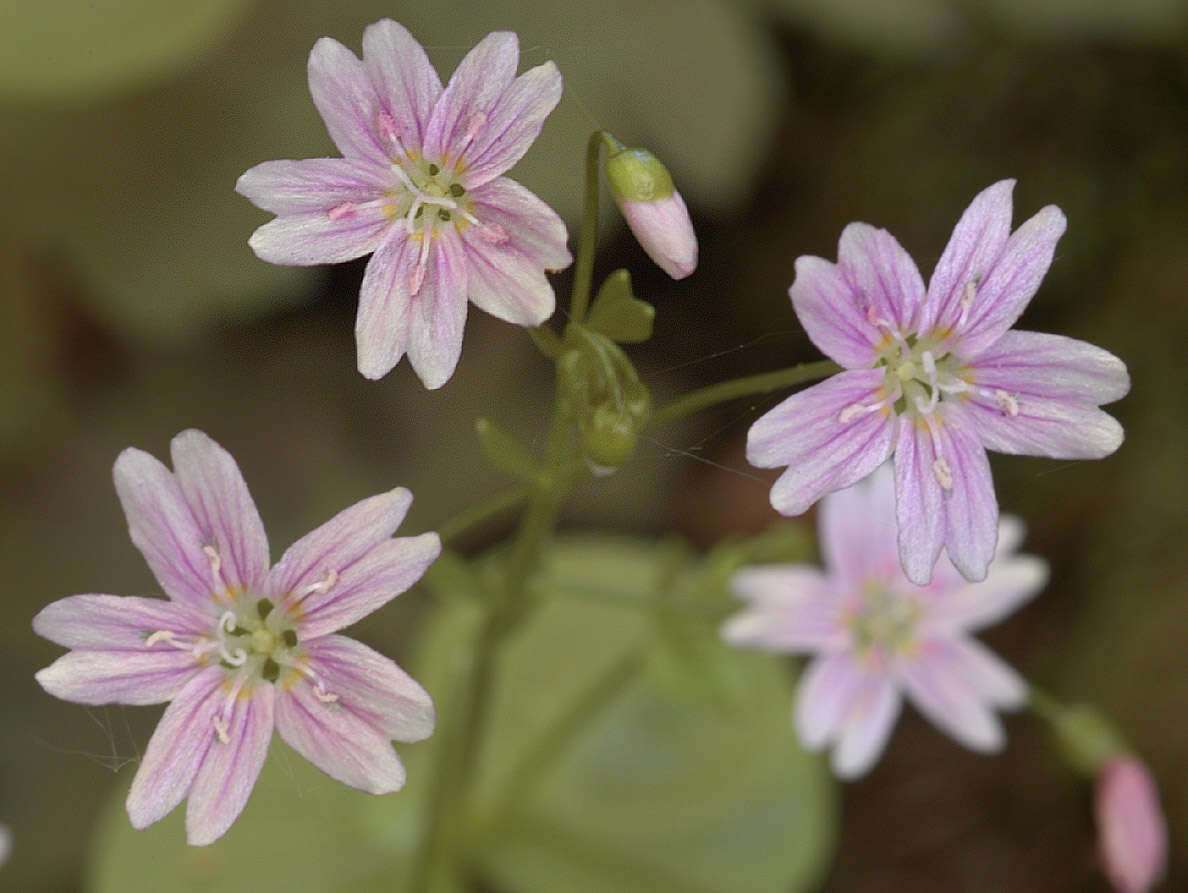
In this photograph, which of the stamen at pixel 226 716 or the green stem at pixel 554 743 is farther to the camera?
the green stem at pixel 554 743

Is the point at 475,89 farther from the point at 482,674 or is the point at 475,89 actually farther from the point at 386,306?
the point at 482,674

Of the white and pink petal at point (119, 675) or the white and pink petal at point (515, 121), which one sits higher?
the white and pink petal at point (515, 121)

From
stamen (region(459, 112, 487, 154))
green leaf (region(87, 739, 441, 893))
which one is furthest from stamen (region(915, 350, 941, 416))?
green leaf (region(87, 739, 441, 893))

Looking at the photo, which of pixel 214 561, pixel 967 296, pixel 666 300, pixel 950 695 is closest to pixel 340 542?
pixel 214 561

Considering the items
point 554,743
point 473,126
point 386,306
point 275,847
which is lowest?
point 275,847

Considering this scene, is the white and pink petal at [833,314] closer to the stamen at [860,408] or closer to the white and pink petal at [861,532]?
the stamen at [860,408]

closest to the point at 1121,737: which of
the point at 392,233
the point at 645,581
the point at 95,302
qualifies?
the point at 645,581

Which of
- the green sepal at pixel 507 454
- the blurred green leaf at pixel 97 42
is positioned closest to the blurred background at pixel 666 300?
the blurred green leaf at pixel 97 42
